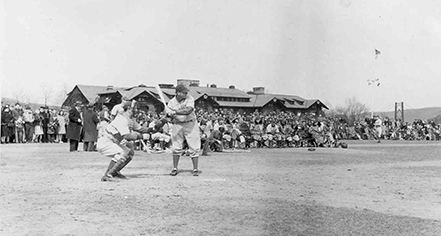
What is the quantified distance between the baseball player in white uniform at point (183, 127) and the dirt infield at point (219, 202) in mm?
466

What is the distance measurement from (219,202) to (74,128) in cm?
1215

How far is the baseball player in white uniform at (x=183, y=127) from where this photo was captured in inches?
413

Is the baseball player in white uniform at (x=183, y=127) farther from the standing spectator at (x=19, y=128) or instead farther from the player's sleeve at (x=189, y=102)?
the standing spectator at (x=19, y=128)

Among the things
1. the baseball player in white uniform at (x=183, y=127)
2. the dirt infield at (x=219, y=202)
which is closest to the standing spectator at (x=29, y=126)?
the dirt infield at (x=219, y=202)

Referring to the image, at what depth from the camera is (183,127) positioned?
10.6 metres

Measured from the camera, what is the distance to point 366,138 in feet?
125

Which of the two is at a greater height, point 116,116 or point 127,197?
point 116,116

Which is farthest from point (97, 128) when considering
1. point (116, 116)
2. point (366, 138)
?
point (366, 138)

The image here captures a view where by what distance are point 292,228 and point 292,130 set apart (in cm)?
2059

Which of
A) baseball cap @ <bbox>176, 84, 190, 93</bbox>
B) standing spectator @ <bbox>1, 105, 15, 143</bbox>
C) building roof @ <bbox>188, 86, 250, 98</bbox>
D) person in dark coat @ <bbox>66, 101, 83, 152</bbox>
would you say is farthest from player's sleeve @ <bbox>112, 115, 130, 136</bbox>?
building roof @ <bbox>188, 86, 250, 98</bbox>

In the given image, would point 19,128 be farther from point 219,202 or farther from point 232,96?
point 232,96

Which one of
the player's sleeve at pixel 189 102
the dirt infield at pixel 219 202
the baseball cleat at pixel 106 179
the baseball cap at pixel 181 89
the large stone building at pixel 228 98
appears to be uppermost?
the large stone building at pixel 228 98

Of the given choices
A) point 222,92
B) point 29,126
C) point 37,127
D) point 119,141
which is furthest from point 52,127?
point 222,92

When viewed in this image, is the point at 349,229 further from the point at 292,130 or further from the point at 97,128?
the point at 292,130
